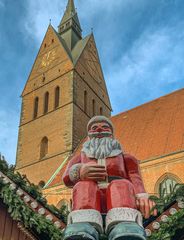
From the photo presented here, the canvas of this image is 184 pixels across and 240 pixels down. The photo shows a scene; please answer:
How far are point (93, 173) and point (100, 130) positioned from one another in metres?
0.64

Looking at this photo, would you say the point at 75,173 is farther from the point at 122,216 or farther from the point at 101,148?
the point at 122,216

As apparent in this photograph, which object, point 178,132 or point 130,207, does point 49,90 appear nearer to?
point 178,132

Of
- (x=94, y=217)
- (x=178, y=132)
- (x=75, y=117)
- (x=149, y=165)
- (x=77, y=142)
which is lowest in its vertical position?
(x=94, y=217)

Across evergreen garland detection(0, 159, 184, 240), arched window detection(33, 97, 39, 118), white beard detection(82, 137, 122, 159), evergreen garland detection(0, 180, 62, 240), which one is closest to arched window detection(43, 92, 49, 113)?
arched window detection(33, 97, 39, 118)

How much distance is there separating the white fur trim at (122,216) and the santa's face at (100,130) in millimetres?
918

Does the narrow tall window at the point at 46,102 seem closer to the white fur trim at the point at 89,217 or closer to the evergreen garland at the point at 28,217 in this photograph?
the evergreen garland at the point at 28,217

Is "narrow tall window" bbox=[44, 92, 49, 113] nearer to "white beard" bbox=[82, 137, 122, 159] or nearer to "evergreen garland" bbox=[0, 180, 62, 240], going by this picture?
"evergreen garland" bbox=[0, 180, 62, 240]

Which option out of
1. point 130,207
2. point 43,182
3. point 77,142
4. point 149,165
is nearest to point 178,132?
point 149,165

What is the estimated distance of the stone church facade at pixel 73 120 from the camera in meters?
11.5

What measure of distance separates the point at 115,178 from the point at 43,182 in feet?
48.0

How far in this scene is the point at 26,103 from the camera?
837 inches

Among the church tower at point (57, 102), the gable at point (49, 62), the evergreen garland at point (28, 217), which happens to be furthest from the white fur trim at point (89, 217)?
the gable at point (49, 62)

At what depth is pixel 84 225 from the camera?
6.61 ft

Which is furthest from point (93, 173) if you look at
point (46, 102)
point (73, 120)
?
point (46, 102)
